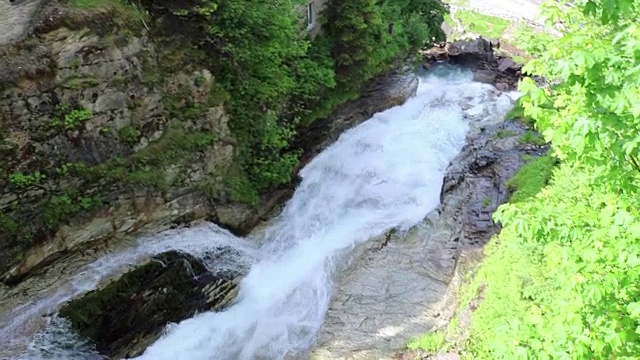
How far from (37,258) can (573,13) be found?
10007 millimetres

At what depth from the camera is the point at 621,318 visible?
4355mm

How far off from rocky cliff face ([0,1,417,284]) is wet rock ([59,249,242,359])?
110cm

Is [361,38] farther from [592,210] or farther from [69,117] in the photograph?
[592,210]

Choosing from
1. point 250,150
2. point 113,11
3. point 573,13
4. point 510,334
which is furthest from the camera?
point 250,150

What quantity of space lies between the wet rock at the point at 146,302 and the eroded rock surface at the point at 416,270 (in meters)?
2.84

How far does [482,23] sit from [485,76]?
1928 centimetres

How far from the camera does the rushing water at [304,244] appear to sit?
10.6 meters

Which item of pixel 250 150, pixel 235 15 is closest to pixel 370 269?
pixel 250 150

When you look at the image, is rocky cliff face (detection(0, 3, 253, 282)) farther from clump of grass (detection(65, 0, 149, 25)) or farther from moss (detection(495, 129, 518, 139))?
moss (detection(495, 129, 518, 139))

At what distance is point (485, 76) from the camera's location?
27.7 m

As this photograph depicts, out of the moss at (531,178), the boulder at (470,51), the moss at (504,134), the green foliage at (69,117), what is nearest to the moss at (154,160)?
the green foliage at (69,117)

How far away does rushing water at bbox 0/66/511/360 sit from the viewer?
10578 mm

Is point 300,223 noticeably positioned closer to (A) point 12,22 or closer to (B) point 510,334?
(A) point 12,22

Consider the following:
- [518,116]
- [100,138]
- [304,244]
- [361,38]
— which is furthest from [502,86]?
[100,138]
